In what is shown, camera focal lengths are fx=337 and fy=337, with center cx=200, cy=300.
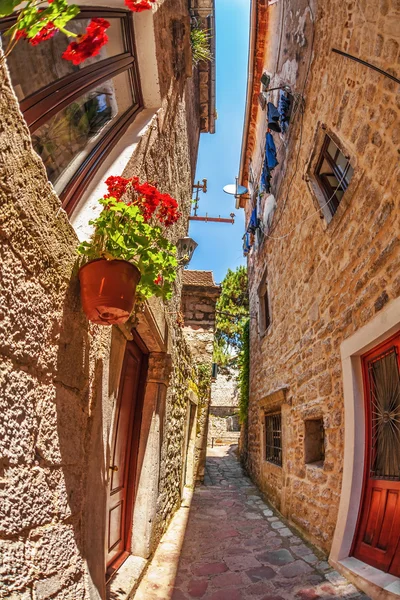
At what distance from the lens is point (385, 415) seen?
113 inches

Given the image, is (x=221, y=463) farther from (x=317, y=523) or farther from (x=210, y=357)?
(x=317, y=523)

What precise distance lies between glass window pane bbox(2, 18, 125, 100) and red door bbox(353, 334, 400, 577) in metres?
2.91

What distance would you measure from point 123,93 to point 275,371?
4.91 metres

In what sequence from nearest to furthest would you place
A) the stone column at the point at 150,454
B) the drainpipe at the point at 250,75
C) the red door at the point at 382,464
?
the red door at the point at 382,464, the stone column at the point at 150,454, the drainpipe at the point at 250,75

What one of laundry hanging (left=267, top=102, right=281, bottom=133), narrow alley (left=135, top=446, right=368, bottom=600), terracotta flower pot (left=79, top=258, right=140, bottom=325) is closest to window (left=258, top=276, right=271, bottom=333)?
laundry hanging (left=267, top=102, right=281, bottom=133)

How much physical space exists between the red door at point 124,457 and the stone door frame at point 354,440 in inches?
72.8

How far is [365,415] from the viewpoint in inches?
121

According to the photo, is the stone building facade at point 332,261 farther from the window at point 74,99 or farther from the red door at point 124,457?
the window at point 74,99

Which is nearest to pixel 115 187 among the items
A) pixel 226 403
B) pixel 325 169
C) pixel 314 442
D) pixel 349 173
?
pixel 349 173

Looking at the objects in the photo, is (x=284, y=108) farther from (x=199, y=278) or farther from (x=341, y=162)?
(x=199, y=278)

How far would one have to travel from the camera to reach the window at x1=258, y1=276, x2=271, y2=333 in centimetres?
761

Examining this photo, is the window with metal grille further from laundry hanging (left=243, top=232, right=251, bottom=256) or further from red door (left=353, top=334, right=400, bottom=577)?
laundry hanging (left=243, top=232, right=251, bottom=256)

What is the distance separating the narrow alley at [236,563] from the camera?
262 cm

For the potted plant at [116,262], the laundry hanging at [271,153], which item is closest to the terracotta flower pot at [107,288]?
the potted plant at [116,262]
